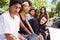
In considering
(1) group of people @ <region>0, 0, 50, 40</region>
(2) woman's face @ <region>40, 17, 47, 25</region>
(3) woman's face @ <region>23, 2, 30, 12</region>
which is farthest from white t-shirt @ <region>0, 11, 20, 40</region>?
(2) woman's face @ <region>40, 17, 47, 25</region>

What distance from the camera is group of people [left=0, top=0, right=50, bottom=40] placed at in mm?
2338

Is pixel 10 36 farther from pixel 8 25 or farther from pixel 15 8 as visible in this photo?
pixel 15 8

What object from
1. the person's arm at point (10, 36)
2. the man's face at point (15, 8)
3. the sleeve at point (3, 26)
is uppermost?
the man's face at point (15, 8)

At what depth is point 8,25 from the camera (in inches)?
92.3

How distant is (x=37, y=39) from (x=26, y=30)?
0.71 feet

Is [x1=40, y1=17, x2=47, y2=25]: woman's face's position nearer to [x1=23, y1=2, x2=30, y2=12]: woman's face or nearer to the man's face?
[x1=23, y1=2, x2=30, y2=12]: woman's face

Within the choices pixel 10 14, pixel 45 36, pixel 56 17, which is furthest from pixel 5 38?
pixel 56 17

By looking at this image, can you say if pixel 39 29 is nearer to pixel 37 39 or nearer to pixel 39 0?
pixel 37 39

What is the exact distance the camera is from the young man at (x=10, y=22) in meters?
2.31

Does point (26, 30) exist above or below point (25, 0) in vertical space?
below

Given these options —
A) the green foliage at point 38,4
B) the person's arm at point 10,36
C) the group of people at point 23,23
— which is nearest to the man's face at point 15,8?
the group of people at point 23,23

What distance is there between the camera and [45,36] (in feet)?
9.48

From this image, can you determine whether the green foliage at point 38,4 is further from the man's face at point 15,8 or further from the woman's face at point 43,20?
the man's face at point 15,8

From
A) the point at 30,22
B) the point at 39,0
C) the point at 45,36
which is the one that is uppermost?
the point at 39,0
